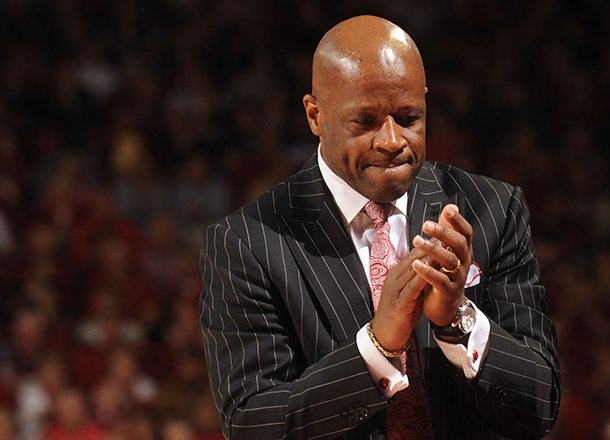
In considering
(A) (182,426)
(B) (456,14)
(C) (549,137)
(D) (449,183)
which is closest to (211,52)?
(B) (456,14)

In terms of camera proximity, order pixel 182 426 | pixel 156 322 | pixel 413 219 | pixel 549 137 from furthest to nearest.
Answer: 1. pixel 549 137
2. pixel 156 322
3. pixel 182 426
4. pixel 413 219

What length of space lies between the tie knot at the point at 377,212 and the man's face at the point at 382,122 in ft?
0.24

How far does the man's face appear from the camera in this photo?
215 cm

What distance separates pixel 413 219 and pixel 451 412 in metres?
0.39

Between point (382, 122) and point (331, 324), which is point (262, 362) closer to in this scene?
point (331, 324)

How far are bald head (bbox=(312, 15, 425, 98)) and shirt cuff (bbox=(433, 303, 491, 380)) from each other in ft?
1.58

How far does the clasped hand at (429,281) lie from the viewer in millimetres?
1979

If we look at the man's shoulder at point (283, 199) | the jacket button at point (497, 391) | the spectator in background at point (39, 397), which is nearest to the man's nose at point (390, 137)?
the man's shoulder at point (283, 199)

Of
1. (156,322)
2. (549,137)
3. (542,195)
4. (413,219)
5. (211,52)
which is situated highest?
(211,52)

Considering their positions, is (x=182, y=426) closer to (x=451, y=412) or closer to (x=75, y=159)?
(x=75, y=159)

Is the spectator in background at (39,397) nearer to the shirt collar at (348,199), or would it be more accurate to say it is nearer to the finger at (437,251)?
the shirt collar at (348,199)

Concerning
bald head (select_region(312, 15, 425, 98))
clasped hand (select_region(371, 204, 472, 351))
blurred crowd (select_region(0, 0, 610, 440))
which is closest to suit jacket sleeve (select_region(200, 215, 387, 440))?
clasped hand (select_region(371, 204, 472, 351))

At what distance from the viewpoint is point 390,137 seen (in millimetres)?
2137

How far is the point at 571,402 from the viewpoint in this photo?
20.3 ft
